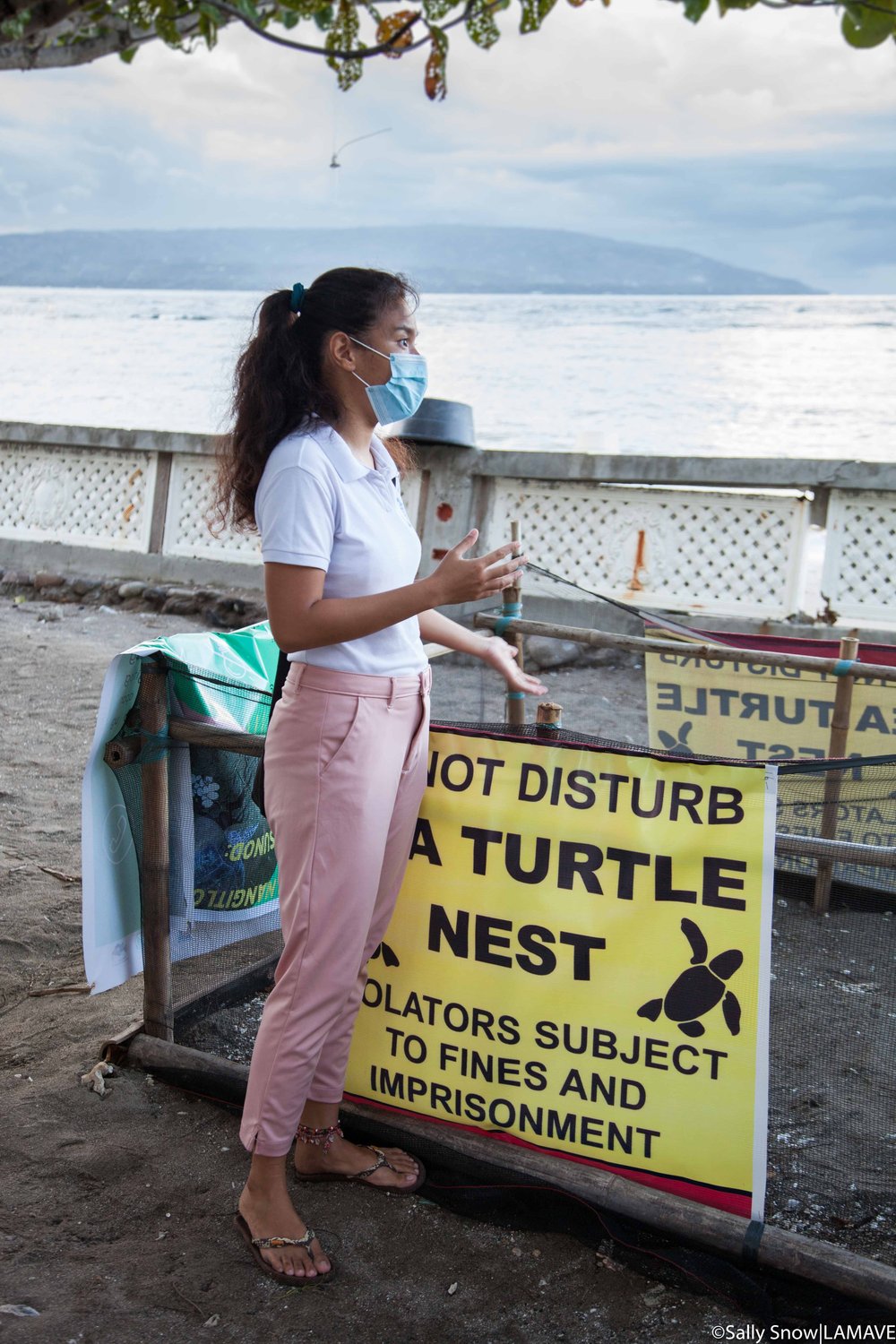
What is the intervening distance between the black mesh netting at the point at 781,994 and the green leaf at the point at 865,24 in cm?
164

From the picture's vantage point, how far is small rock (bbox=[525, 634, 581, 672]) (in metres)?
8.57

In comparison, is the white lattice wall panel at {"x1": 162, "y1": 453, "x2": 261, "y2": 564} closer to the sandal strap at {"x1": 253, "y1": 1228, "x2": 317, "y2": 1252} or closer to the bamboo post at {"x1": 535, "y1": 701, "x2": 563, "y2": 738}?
the bamboo post at {"x1": 535, "y1": 701, "x2": 563, "y2": 738}

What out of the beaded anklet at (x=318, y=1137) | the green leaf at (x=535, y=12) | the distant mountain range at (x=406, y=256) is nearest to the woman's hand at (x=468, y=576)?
the beaded anklet at (x=318, y=1137)

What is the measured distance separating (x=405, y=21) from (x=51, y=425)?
8106 millimetres

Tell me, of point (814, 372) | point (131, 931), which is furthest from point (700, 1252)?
point (814, 372)

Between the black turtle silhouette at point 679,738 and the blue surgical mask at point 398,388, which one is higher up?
the blue surgical mask at point 398,388

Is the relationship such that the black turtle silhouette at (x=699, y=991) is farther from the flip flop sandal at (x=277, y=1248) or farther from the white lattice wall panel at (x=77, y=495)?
the white lattice wall panel at (x=77, y=495)

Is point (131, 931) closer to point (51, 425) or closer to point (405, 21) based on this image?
point (405, 21)

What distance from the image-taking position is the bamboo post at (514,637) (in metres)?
3.93

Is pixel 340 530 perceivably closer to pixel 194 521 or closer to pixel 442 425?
pixel 442 425

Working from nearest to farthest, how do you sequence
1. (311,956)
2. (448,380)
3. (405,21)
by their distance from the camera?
(311,956) → (405,21) → (448,380)

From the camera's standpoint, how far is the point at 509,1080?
261 cm

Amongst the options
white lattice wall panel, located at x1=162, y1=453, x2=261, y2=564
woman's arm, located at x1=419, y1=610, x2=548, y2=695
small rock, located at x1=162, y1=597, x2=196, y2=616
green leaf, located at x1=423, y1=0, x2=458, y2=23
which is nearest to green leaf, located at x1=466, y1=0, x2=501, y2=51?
green leaf, located at x1=423, y1=0, x2=458, y2=23

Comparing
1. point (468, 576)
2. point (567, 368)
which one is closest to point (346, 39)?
point (468, 576)
